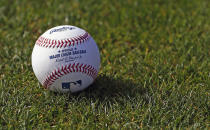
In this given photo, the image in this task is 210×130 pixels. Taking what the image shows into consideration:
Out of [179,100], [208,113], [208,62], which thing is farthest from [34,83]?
[208,62]

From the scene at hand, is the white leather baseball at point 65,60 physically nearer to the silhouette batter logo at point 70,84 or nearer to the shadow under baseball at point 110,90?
the silhouette batter logo at point 70,84

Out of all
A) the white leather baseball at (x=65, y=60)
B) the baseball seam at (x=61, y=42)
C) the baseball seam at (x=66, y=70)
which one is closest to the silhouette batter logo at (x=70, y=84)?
the white leather baseball at (x=65, y=60)

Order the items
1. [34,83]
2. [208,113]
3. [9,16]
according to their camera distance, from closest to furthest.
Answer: [208,113] < [34,83] < [9,16]

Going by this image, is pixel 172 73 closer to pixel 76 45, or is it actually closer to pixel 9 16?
pixel 76 45

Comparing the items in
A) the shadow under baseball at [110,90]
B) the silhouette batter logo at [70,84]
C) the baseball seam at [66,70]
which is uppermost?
the baseball seam at [66,70]

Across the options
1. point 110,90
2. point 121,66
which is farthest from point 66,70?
point 121,66

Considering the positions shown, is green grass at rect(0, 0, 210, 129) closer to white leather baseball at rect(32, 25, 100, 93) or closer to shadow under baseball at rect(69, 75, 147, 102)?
shadow under baseball at rect(69, 75, 147, 102)
